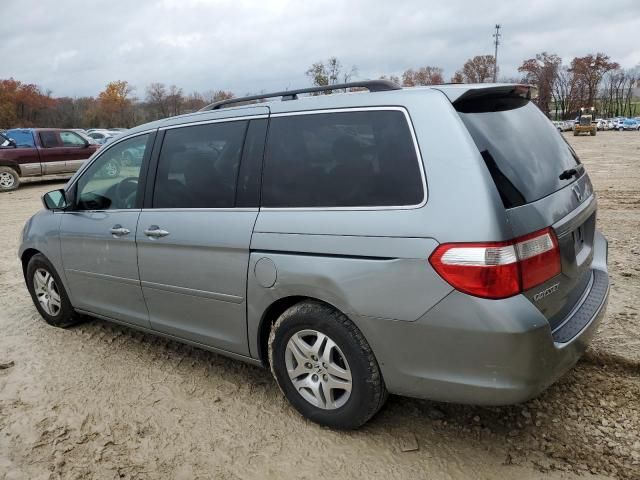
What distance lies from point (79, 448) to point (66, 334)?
187 centimetres

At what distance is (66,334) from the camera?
14.7 feet

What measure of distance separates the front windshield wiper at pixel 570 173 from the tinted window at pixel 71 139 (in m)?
16.7

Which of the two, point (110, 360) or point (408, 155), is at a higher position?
point (408, 155)

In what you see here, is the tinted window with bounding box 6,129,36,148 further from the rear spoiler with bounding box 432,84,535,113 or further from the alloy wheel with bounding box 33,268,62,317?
the rear spoiler with bounding box 432,84,535,113

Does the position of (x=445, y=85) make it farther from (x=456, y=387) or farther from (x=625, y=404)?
(x=625, y=404)

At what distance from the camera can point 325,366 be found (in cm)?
276

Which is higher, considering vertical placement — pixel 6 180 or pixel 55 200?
pixel 55 200

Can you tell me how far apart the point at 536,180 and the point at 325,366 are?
1430 millimetres

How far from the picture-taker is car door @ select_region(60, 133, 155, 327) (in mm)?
3674

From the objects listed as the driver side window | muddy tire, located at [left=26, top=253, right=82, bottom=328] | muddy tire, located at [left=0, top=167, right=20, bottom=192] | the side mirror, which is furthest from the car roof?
muddy tire, located at [left=0, top=167, right=20, bottom=192]

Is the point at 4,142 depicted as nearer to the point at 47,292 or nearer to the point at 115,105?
the point at 47,292

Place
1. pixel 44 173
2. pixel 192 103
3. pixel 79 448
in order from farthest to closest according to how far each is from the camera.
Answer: pixel 192 103 < pixel 44 173 < pixel 79 448

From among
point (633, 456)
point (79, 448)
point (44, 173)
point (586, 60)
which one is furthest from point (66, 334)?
point (586, 60)

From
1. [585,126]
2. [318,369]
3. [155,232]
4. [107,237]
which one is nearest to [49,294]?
[107,237]
